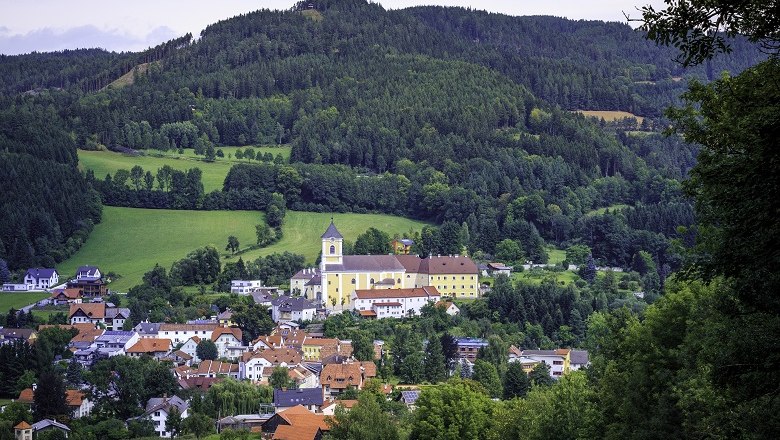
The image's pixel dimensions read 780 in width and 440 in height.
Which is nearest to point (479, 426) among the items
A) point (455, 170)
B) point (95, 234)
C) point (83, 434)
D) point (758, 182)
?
point (83, 434)

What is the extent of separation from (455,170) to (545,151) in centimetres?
1365

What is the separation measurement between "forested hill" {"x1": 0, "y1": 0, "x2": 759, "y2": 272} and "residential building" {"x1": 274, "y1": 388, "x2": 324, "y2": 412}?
39.1m

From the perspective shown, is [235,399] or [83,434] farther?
[235,399]

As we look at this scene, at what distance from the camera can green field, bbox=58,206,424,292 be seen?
9881cm

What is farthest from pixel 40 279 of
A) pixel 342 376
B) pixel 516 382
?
pixel 516 382

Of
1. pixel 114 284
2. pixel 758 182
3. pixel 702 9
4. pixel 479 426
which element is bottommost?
pixel 114 284

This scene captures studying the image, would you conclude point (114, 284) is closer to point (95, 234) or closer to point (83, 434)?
point (95, 234)

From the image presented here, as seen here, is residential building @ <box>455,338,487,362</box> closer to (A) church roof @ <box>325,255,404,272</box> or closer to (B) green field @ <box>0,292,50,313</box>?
(A) church roof @ <box>325,255,404,272</box>

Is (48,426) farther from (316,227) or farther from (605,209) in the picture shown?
(605,209)

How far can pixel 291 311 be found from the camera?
8225 cm

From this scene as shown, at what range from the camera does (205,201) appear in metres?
114

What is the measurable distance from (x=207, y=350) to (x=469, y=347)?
15999mm

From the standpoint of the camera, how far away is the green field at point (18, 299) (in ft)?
282

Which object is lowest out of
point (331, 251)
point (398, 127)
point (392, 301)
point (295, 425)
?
point (392, 301)
